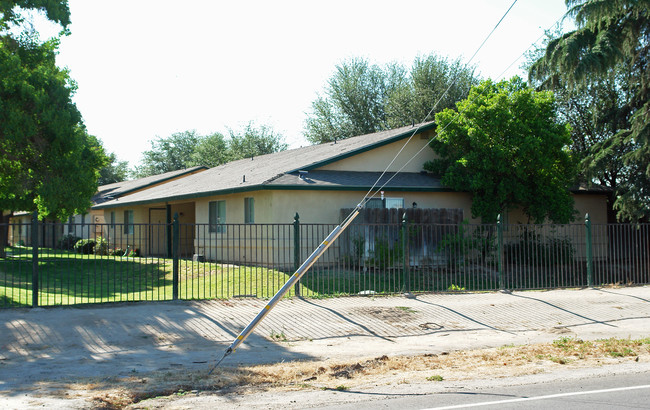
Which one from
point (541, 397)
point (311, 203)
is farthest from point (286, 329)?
point (311, 203)

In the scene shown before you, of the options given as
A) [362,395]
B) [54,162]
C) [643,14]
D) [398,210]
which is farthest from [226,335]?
[643,14]

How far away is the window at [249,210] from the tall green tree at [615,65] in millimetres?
10961

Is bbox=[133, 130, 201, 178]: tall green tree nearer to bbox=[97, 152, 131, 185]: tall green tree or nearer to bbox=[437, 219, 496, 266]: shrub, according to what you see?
bbox=[97, 152, 131, 185]: tall green tree

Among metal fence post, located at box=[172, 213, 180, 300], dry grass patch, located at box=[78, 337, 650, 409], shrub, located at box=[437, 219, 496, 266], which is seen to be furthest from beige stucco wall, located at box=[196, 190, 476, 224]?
dry grass patch, located at box=[78, 337, 650, 409]

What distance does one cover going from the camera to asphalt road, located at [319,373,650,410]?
6.33m

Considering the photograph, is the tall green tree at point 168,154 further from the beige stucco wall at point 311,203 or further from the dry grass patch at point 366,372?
the dry grass patch at point 366,372

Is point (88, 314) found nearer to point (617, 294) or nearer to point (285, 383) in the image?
point (285, 383)

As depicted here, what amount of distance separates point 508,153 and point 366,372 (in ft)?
47.8

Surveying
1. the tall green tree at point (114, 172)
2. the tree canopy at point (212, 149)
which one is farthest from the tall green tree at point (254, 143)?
the tall green tree at point (114, 172)

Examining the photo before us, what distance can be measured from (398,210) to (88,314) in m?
10.3

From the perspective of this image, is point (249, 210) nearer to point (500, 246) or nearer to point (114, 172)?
point (500, 246)

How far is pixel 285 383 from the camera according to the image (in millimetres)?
7758

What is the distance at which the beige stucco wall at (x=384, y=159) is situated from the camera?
71.6 feet

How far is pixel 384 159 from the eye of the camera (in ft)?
72.9
